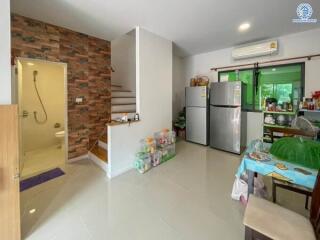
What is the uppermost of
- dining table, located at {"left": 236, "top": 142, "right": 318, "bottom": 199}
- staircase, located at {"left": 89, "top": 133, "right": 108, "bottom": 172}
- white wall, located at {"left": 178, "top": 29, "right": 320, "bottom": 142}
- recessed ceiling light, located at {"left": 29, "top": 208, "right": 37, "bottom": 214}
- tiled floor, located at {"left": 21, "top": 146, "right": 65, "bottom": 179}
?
white wall, located at {"left": 178, "top": 29, "right": 320, "bottom": 142}

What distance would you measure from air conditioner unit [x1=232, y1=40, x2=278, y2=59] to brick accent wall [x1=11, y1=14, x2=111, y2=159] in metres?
3.12

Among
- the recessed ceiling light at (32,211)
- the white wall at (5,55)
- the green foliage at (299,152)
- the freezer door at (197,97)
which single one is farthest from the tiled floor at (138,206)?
the freezer door at (197,97)

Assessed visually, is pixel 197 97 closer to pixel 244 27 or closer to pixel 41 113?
pixel 244 27

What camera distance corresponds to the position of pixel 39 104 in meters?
4.21

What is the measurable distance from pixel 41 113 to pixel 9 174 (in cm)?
337

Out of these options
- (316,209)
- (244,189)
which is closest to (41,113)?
(244,189)

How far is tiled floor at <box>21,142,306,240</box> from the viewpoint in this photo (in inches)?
64.9

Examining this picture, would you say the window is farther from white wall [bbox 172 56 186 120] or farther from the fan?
white wall [bbox 172 56 186 120]

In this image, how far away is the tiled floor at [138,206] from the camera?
1.65 meters

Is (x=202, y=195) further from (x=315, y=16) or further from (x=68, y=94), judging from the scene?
(x=315, y=16)

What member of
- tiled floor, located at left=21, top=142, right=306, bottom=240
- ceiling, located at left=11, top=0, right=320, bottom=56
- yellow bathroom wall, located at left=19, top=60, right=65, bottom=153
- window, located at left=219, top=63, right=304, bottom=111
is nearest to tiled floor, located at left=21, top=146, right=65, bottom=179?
yellow bathroom wall, located at left=19, top=60, right=65, bottom=153

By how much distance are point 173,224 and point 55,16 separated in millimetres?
3500

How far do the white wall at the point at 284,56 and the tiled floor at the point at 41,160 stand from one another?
172 inches

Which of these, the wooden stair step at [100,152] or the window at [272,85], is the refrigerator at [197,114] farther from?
the wooden stair step at [100,152]
